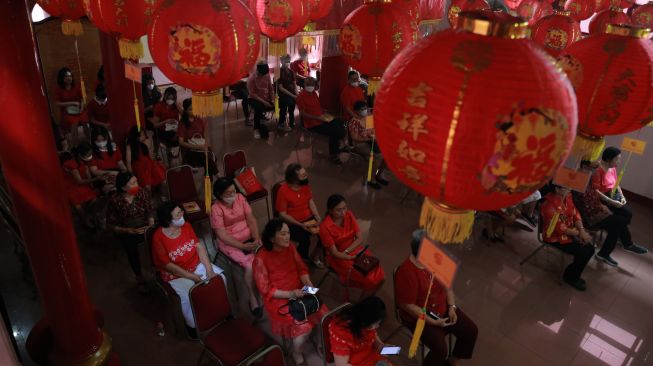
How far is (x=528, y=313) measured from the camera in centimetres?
493

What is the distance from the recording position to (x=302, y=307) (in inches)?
146

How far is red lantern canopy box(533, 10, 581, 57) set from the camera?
461 centimetres

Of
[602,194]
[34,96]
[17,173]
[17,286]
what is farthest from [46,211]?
[602,194]

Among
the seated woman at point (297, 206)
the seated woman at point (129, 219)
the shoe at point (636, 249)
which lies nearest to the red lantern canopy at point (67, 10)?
the seated woman at point (129, 219)

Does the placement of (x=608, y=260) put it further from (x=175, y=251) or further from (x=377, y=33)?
(x=175, y=251)

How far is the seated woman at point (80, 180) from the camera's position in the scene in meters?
5.49

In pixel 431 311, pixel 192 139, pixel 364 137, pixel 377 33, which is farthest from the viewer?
pixel 364 137

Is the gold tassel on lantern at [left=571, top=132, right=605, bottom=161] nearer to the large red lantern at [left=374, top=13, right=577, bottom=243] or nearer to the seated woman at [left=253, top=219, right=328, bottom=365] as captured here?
the large red lantern at [left=374, top=13, right=577, bottom=243]

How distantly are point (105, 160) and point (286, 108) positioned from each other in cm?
446

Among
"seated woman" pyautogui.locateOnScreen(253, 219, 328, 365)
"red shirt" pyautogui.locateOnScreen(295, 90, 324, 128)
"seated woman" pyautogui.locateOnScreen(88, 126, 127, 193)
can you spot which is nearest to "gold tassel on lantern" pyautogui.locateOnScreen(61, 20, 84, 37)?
"seated woman" pyautogui.locateOnScreen(88, 126, 127, 193)

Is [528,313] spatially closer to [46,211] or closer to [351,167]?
[351,167]

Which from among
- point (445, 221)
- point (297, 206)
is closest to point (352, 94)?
point (297, 206)

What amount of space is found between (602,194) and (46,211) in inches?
252

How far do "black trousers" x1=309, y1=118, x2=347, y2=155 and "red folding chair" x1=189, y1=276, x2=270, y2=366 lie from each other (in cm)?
487
